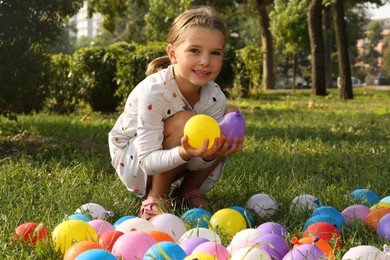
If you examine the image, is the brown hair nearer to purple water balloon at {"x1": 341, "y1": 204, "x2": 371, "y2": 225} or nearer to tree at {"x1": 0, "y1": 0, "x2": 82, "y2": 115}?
purple water balloon at {"x1": 341, "y1": 204, "x2": 371, "y2": 225}

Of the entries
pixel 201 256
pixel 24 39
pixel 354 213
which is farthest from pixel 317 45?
pixel 201 256

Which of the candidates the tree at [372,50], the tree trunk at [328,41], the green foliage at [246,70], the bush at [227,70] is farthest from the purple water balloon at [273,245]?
the tree at [372,50]

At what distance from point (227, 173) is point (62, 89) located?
21.9 ft

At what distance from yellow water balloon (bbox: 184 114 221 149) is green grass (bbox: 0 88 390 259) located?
54 centimetres

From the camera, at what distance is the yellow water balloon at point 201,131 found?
9.58 feet

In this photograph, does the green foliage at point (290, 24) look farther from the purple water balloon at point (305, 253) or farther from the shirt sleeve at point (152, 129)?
the purple water balloon at point (305, 253)

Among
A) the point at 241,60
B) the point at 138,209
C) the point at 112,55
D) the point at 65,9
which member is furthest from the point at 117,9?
the point at 138,209

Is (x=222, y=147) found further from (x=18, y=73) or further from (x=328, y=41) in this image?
(x=328, y=41)

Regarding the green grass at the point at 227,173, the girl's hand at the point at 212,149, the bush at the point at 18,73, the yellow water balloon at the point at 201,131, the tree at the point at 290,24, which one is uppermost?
the tree at the point at 290,24

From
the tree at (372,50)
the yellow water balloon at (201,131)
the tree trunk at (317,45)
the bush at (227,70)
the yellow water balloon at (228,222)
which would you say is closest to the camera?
the yellow water balloon at (228,222)

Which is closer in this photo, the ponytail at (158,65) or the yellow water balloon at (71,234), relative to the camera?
the yellow water balloon at (71,234)

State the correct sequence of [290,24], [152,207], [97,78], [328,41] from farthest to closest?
[328,41]
[290,24]
[97,78]
[152,207]

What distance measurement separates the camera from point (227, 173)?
14.1 ft

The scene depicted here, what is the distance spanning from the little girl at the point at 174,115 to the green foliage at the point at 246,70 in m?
11.2
